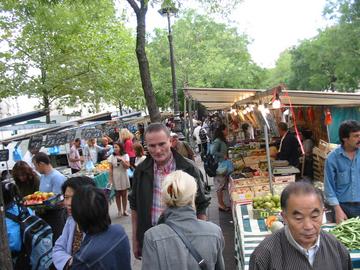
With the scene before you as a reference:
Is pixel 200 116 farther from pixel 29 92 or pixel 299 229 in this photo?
pixel 299 229

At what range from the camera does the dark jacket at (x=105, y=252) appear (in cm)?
249

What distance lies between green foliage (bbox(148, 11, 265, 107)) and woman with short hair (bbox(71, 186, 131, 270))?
2538 centimetres

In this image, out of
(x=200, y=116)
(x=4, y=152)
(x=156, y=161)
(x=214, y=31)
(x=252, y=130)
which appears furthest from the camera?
(x=200, y=116)

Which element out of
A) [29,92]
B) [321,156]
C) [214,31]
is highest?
[214,31]

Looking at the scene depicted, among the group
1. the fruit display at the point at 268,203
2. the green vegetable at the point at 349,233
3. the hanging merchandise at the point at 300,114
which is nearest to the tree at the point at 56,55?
the hanging merchandise at the point at 300,114

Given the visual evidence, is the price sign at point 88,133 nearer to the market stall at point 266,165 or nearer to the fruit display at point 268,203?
the market stall at point 266,165

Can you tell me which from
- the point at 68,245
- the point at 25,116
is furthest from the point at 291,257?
the point at 25,116

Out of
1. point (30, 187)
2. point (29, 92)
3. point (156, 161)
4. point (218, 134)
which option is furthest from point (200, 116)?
point (156, 161)

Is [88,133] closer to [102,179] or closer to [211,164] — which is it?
[102,179]

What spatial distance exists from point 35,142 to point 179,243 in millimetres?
7510

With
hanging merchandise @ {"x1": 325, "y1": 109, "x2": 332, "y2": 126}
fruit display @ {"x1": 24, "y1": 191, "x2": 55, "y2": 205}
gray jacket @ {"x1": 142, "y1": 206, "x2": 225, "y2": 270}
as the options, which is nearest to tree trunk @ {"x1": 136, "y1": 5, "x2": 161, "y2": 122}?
fruit display @ {"x1": 24, "y1": 191, "x2": 55, "y2": 205}

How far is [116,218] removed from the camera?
899cm

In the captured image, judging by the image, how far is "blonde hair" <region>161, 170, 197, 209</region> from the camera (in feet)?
7.95

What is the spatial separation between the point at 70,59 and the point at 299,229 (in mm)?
16998
